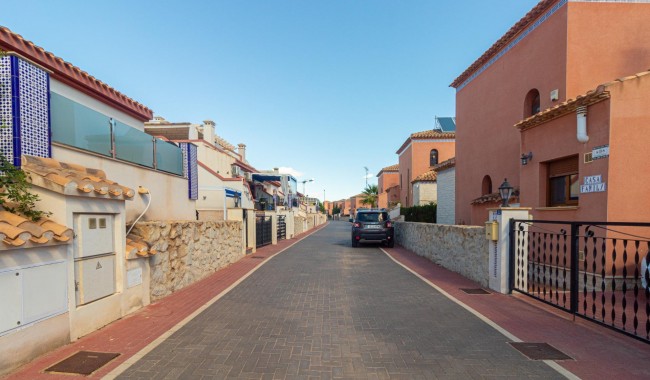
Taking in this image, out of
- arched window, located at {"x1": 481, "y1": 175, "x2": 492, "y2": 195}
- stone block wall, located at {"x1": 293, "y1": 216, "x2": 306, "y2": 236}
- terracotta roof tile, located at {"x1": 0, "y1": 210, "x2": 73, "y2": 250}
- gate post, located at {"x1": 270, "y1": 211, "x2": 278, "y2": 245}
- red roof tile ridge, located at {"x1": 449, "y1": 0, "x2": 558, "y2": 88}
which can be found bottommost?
stone block wall, located at {"x1": 293, "y1": 216, "x2": 306, "y2": 236}

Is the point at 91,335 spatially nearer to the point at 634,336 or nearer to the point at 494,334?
the point at 494,334

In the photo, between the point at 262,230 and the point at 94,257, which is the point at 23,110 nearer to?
the point at 94,257

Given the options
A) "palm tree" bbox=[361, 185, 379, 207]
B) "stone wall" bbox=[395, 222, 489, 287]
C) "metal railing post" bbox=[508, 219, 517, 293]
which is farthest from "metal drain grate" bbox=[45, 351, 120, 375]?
"palm tree" bbox=[361, 185, 379, 207]

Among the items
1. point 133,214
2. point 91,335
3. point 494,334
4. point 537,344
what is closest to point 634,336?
point 537,344

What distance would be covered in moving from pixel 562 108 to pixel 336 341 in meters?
8.24

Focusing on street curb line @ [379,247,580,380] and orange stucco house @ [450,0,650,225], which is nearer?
street curb line @ [379,247,580,380]

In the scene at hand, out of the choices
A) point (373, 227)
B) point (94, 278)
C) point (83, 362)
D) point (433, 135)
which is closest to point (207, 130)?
point (373, 227)

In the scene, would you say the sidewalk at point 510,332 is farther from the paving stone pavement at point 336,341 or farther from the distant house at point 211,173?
the distant house at point 211,173

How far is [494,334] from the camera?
15.1ft

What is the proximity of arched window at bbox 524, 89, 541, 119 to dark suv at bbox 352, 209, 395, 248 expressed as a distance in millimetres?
7468

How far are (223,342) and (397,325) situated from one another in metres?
2.59

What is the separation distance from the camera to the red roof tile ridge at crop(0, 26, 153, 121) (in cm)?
590

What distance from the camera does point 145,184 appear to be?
318 inches

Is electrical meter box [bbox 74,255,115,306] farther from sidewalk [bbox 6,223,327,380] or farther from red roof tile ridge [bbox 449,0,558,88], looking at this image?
red roof tile ridge [bbox 449,0,558,88]
